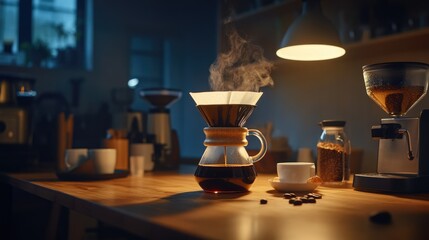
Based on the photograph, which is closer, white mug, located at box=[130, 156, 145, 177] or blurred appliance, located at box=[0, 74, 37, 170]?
white mug, located at box=[130, 156, 145, 177]

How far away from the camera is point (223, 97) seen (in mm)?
1338

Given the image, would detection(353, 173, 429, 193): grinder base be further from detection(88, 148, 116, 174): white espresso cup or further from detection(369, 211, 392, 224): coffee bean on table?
detection(88, 148, 116, 174): white espresso cup

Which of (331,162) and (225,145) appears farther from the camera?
(331,162)

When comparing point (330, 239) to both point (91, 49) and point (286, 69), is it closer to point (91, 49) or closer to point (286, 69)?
point (286, 69)

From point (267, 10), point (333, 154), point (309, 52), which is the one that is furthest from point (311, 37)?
point (267, 10)

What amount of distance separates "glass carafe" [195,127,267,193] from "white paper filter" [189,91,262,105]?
0.26 ft

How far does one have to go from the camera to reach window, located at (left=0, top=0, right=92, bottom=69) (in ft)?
15.3

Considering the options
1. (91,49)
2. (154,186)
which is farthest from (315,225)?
(91,49)

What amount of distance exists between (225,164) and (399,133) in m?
0.53

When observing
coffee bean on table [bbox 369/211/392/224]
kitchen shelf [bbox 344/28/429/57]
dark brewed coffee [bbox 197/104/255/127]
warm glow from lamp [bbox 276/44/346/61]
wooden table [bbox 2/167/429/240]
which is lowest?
wooden table [bbox 2/167/429/240]

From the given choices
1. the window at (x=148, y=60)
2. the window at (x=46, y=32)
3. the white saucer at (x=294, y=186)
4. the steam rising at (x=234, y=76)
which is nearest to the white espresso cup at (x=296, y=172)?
the white saucer at (x=294, y=186)

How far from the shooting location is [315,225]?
86cm

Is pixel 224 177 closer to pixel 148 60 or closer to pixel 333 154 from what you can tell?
pixel 333 154

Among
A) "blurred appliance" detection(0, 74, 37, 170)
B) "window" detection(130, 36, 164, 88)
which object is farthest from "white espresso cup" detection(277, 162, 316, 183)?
"window" detection(130, 36, 164, 88)
